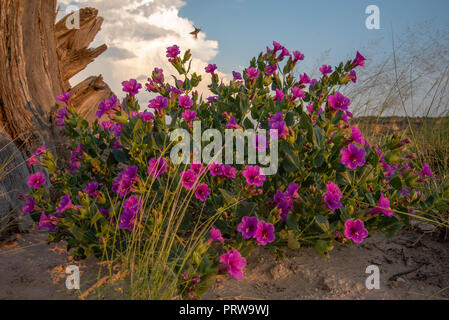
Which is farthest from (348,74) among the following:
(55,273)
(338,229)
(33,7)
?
(33,7)

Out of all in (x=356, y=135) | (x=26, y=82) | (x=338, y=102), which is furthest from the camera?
(x=26, y=82)

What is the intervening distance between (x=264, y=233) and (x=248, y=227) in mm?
93

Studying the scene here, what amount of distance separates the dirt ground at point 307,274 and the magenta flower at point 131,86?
1157mm

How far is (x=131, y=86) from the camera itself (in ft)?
8.14

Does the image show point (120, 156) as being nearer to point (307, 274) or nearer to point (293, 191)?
point (293, 191)

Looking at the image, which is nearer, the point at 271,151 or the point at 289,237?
the point at 289,237

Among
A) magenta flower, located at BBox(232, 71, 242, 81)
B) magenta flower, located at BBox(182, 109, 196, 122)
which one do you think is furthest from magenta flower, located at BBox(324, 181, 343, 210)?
magenta flower, located at BBox(232, 71, 242, 81)

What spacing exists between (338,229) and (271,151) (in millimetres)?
572

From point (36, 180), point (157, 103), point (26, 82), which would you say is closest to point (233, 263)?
point (157, 103)

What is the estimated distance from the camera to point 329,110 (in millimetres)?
2266

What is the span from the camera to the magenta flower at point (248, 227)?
6.68 ft

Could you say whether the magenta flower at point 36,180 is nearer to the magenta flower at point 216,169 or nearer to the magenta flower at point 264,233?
the magenta flower at point 216,169

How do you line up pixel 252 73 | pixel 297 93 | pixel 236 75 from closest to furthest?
pixel 297 93
pixel 252 73
pixel 236 75

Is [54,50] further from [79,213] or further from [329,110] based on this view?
[329,110]
